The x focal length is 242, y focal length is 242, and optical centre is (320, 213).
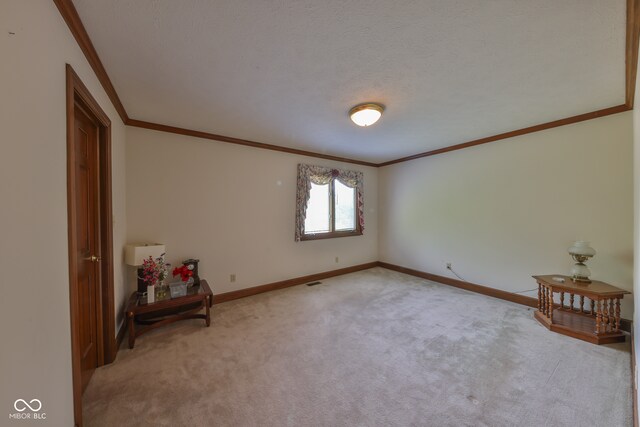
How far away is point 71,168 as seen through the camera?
1352 millimetres

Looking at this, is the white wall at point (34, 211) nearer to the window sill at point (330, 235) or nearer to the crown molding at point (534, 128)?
the window sill at point (330, 235)

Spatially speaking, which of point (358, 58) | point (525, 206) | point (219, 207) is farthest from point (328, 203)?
point (358, 58)

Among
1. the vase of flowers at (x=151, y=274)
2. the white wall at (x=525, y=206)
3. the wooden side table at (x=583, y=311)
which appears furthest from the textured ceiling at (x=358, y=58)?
the wooden side table at (x=583, y=311)

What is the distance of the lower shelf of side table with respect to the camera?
7.79 ft

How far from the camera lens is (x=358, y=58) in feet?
5.80

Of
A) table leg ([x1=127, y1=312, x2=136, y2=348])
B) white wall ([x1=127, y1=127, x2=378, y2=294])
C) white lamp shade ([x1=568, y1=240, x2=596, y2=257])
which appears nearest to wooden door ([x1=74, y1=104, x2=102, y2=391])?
table leg ([x1=127, y1=312, x2=136, y2=348])

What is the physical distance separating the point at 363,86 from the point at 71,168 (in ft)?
7.02

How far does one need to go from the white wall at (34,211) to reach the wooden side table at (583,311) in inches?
160

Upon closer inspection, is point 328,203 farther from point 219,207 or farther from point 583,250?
point 583,250

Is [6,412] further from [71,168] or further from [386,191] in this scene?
[386,191]

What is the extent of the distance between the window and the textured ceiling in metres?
1.55

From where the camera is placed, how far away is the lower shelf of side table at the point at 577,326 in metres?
2.37

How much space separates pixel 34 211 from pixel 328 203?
4078 mm

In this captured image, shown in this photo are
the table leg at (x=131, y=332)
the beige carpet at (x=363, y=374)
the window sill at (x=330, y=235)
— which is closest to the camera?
the beige carpet at (x=363, y=374)
